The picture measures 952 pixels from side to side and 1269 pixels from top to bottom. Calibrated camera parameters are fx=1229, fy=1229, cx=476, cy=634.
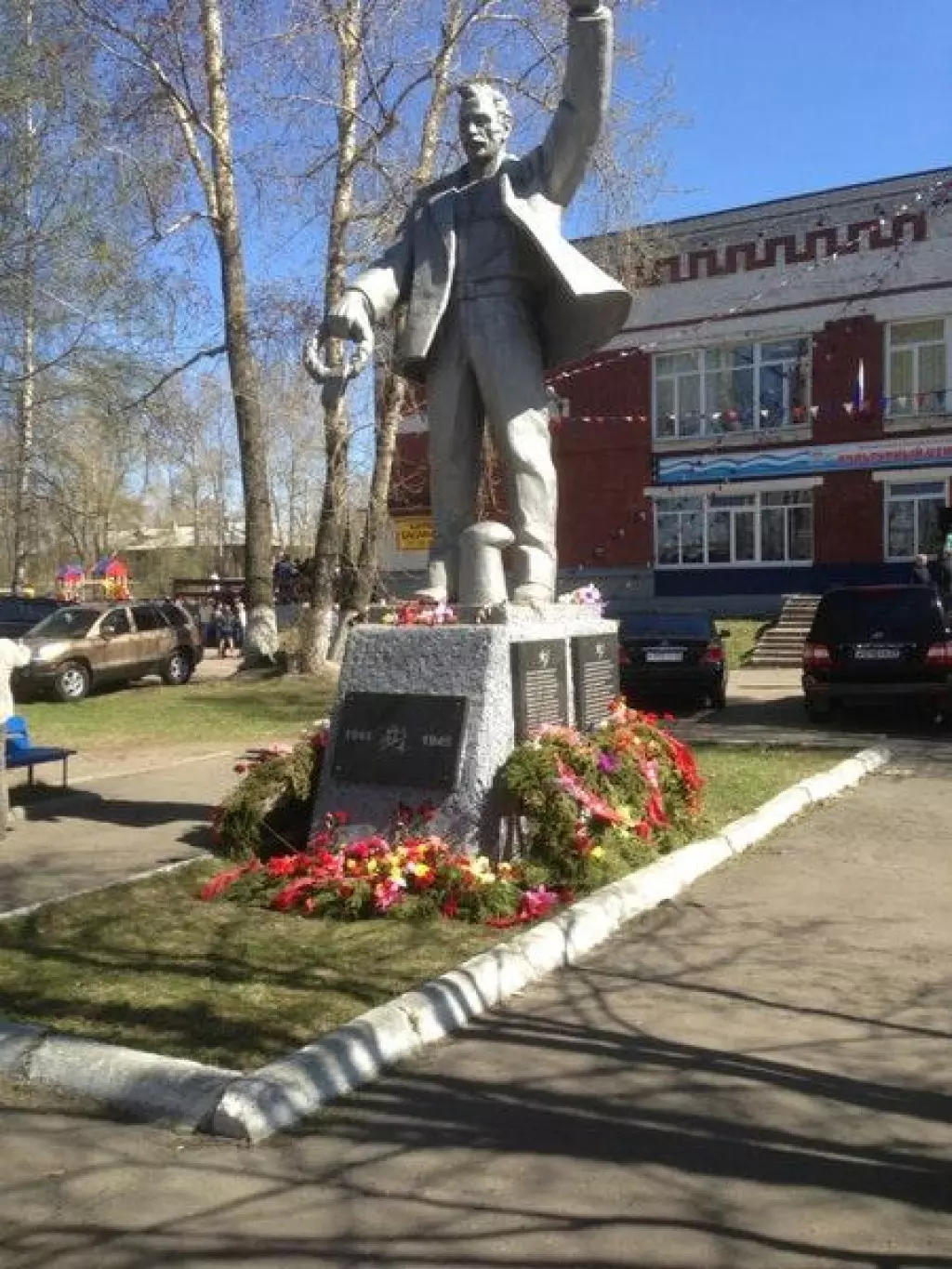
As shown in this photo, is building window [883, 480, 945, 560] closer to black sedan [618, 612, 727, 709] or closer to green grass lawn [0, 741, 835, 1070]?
black sedan [618, 612, 727, 709]

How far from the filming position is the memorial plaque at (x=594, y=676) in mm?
6820

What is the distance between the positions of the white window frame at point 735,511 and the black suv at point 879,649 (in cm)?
1752

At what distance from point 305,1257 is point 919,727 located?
12.4m

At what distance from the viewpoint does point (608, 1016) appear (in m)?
4.45

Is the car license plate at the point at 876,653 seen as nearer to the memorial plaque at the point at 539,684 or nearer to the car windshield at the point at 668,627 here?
the car windshield at the point at 668,627

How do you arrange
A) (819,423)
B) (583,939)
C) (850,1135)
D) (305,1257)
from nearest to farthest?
(305,1257) < (850,1135) < (583,939) < (819,423)

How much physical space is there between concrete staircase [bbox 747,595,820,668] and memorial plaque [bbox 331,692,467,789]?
17842 mm

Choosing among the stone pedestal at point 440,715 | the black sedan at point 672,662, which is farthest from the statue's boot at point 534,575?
the black sedan at point 672,662

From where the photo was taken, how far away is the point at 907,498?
3011 cm

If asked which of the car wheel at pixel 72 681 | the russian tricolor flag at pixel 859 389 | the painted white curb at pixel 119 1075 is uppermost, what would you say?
the russian tricolor flag at pixel 859 389

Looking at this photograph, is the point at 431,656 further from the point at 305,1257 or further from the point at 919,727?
the point at 919,727

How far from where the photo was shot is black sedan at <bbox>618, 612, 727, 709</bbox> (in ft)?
53.1

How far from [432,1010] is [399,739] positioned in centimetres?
203

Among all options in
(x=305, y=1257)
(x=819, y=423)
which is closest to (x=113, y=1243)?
(x=305, y=1257)
